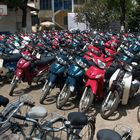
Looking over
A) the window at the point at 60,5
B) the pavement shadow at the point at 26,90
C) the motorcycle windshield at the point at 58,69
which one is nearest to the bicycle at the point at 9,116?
the motorcycle windshield at the point at 58,69

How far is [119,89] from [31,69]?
326cm

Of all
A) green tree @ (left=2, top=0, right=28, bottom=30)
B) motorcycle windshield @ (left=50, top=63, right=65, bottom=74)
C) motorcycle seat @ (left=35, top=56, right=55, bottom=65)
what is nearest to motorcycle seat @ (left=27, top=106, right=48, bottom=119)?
motorcycle windshield @ (left=50, top=63, right=65, bottom=74)

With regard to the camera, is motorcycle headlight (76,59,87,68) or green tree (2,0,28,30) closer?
motorcycle headlight (76,59,87,68)

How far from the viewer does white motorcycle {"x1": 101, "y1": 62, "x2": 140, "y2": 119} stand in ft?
23.9

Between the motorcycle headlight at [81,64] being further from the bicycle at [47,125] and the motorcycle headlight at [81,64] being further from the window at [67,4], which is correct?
the window at [67,4]

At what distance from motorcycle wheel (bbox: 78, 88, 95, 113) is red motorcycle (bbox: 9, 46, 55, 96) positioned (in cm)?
240

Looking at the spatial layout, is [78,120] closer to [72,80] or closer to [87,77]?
[87,77]

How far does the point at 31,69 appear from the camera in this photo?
9992 millimetres

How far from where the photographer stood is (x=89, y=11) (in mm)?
33656

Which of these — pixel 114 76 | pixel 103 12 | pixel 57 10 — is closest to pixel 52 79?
pixel 114 76

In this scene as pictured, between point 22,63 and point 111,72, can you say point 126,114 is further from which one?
point 22,63

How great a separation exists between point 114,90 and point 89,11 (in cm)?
2685

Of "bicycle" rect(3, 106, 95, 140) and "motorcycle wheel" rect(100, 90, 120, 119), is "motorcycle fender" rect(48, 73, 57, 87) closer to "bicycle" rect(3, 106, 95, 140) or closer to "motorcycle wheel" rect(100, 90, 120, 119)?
"motorcycle wheel" rect(100, 90, 120, 119)

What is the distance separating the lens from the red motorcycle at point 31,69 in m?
9.60
